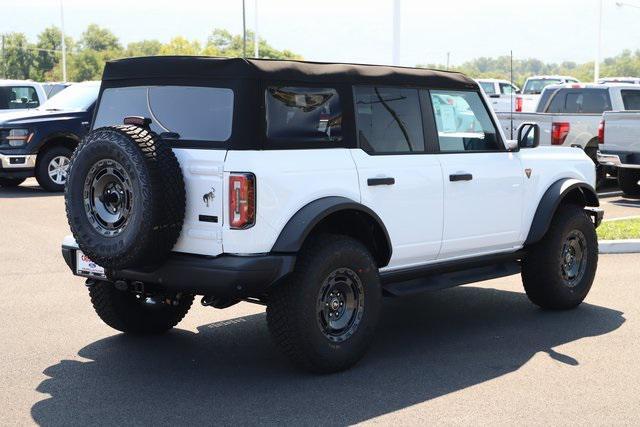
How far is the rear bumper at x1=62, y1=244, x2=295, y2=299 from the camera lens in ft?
18.9

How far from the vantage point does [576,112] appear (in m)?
19.0

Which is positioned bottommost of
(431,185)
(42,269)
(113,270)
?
(42,269)

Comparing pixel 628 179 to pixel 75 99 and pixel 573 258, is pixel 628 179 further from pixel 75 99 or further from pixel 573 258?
pixel 75 99

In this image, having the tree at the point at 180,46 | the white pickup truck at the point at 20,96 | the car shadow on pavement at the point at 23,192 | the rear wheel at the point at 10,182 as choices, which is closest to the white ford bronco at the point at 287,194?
the car shadow on pavement at the point at 23,192

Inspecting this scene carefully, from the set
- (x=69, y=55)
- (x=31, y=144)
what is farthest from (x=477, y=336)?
(x=69, y=55)

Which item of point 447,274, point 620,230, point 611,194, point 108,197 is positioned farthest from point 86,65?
point 108,197

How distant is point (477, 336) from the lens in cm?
733

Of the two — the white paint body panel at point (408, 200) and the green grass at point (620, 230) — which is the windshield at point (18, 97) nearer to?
the green grass at point (620, 230)

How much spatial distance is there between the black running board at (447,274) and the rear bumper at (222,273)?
3.69 ft

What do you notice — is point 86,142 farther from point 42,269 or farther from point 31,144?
point 31,144

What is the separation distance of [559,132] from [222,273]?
504 inches

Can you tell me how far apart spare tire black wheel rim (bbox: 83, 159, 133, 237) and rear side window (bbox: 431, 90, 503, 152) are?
2396 millimetres

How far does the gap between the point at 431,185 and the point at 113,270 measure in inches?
88.0

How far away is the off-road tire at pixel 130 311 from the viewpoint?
7.01 m
